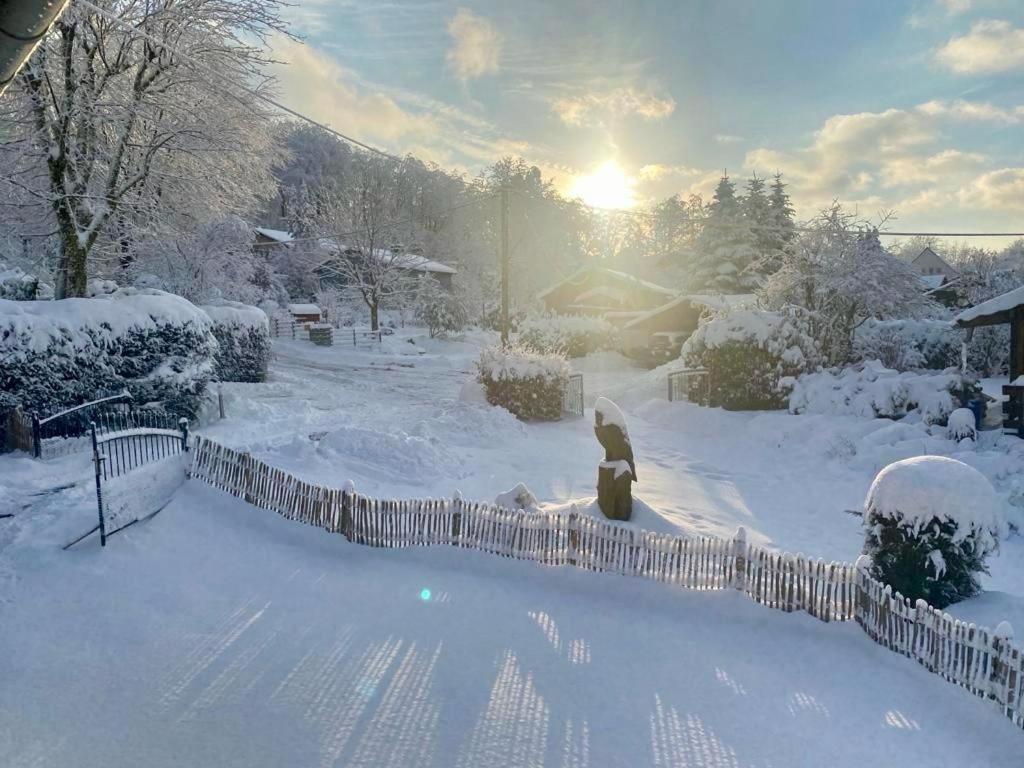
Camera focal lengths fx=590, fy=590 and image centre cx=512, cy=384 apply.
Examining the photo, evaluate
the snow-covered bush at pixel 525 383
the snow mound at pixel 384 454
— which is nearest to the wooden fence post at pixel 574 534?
the snow mound at pixel 384 454

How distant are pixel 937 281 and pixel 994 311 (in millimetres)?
36204

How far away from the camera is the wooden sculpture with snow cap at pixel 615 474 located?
9.05 metres

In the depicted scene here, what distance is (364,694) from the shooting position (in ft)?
17.6

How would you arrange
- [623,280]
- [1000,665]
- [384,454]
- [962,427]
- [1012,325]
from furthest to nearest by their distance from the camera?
[623,280], [1012,325], [962,427], [384,454], [1000,665]

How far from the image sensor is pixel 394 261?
143 ft

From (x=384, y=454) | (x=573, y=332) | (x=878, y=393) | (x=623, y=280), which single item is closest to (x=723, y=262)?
(x=623, y=280)

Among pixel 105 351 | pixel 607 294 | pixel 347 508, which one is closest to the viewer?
pixel 347 508

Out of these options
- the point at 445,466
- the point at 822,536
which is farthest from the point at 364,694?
the point at 822,536

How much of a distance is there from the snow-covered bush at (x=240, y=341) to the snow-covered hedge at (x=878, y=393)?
62.1 feet

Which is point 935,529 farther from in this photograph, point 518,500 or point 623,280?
point 623,280

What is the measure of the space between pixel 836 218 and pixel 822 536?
1975 centimetres

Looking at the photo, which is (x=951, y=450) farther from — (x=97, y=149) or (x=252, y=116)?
(x=97, y=149)

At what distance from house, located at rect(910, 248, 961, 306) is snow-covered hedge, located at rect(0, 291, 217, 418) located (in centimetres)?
2778

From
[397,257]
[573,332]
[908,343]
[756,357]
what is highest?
[397,257]
